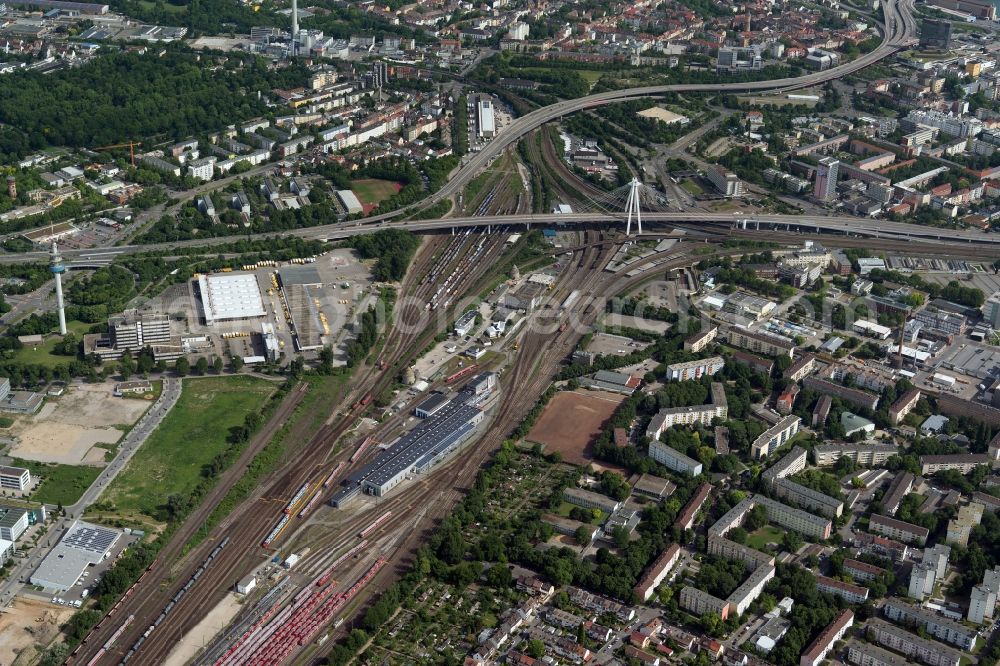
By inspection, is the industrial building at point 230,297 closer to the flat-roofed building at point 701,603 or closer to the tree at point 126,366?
the tree at point 126,366

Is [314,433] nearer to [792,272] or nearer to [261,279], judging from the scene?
[261,279]

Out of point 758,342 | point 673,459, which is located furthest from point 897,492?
point 758,342

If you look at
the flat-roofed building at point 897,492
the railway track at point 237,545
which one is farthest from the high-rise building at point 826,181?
the flat-roofed building at point 897,492

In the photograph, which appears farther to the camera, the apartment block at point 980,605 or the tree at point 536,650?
the apartment block at point 980,605

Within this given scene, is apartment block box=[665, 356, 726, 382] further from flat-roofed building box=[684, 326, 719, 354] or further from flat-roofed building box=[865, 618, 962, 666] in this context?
flat-roofed building box=[865, 618, 962, 666]

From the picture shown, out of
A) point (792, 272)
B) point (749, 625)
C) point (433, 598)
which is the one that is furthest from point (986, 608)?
point (792, 272)

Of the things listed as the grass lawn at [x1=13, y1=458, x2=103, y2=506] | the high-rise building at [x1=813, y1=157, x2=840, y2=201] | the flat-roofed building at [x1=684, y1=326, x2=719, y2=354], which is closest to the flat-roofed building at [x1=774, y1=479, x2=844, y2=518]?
the flat-roofed building at [x1=684, y1=326, x2=719, y2=354]

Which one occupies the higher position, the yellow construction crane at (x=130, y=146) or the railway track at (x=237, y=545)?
the yellow construction crane at (x=130, y=146)
